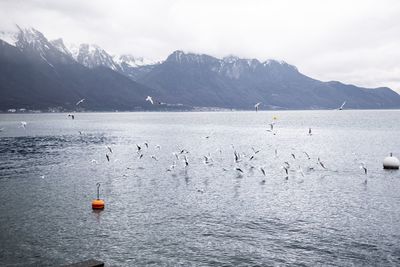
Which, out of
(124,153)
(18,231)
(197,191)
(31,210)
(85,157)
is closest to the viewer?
(18,231)

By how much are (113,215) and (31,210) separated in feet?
32.3

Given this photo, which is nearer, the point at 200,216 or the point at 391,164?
the point at 200,216

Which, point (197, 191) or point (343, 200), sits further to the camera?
point (197, 191)

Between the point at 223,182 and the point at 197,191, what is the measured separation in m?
7.91

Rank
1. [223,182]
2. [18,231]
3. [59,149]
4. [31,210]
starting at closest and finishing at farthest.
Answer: [18,231] < [31,210] < [223,182] < [59,149]

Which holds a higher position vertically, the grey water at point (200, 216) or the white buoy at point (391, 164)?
the white buoy at point (391, 164)

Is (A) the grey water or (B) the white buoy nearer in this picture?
(A) the grey water

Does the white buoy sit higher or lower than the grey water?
higher

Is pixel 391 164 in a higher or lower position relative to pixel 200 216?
higher

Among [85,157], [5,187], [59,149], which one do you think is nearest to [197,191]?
[5,187]

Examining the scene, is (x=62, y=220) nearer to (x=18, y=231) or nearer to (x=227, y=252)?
(x=18, y=231)

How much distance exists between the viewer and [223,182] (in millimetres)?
60969

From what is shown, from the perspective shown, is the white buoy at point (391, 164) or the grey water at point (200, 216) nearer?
the grey water at point (200, 216)

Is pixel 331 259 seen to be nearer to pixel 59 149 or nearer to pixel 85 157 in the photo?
pixel 85 157
